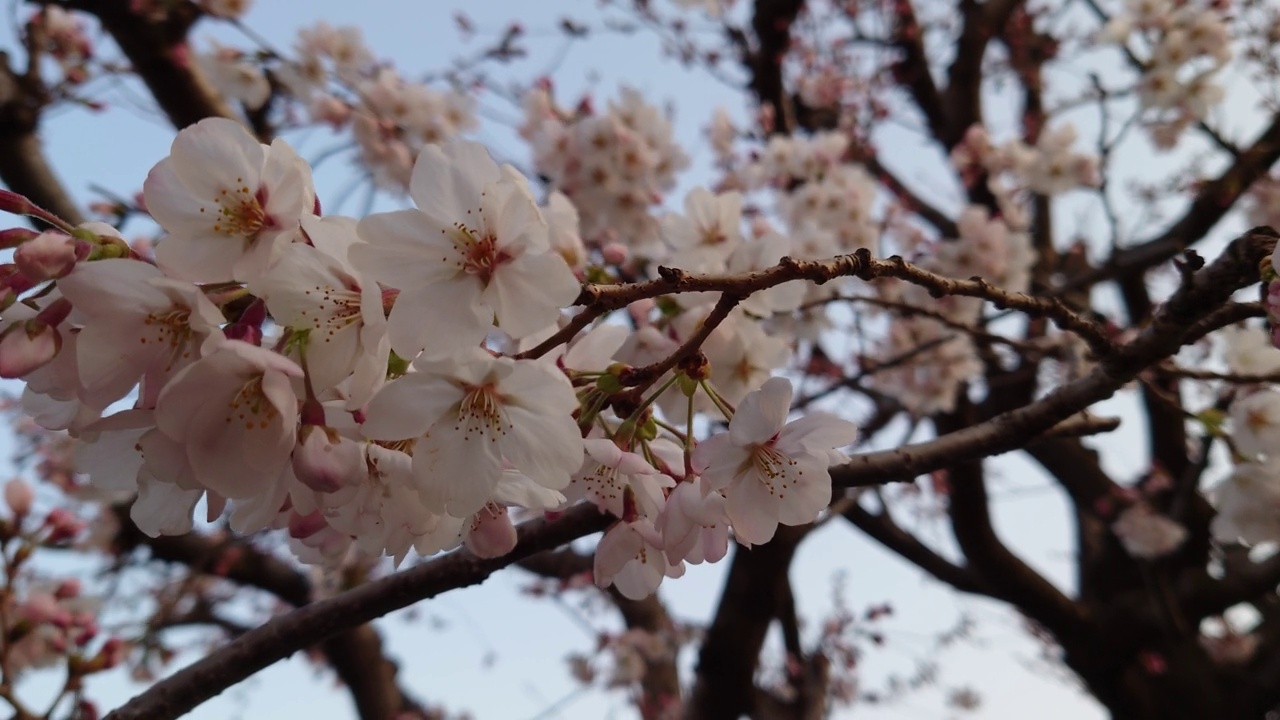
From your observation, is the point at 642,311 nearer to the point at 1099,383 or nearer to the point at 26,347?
the point at 1099,383

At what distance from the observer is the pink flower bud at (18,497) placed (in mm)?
1760

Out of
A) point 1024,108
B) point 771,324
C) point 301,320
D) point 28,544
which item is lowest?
point 28,544

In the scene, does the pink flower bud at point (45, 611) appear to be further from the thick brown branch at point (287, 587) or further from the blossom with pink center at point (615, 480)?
the blossom with pink center at point (615, 480)

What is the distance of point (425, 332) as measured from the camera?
24.1 inches

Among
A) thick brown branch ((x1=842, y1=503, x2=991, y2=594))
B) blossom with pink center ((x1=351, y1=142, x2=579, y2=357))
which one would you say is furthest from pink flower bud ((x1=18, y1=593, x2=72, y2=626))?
thick brown branch ((x1=842, y1=503, x2=991, y2=594))

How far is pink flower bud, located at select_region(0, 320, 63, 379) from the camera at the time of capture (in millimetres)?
562

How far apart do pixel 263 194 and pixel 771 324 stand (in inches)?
56.5

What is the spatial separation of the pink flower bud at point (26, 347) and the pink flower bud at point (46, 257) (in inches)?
1.7

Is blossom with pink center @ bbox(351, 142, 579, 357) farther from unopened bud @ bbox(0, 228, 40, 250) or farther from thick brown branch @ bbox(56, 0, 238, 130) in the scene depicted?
thick brown branch @ bbox(56, 0, 238, 130)

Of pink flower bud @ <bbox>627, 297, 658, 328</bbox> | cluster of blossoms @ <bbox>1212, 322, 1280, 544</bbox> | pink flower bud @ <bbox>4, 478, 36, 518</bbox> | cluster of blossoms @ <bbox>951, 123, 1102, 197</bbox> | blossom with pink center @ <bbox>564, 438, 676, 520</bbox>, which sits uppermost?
cluster of blossoms @ <bbox>951, 123, 1102, 197</bbox>

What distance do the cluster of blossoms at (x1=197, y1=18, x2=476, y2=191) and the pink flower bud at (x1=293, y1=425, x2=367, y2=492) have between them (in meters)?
2.53

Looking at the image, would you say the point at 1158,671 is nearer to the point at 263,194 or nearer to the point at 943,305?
the point at 943,305

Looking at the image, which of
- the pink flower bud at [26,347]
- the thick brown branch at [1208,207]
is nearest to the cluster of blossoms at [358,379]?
the pink flower bud at [26,347]

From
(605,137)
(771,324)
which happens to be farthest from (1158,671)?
(605,137)
